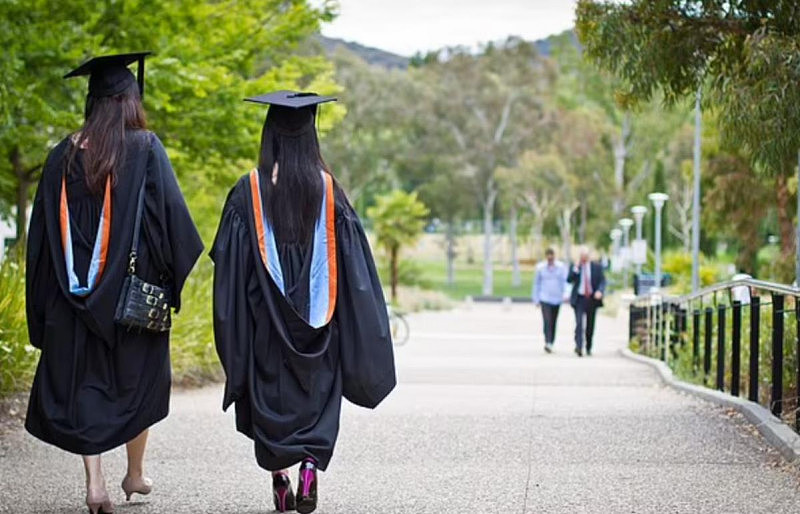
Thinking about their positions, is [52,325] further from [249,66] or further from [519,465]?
[249,66]

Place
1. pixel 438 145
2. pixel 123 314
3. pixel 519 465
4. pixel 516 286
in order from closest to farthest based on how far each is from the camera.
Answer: pixel 123 314, pixel 519 465, pixel 438 145, pixel 516 286

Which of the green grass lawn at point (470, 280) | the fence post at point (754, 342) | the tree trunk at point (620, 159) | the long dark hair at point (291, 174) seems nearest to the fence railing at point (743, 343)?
the fence post at point (754, 342)

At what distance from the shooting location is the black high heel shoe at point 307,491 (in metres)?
5.59

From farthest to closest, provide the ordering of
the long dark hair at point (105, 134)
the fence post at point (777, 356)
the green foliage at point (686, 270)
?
1. the green foliage at point (686, 270)
2. the fence post at point (777, 356)
3. the long dark hair at point (105, 134)

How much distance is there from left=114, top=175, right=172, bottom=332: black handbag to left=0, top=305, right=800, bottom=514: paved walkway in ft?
2.62

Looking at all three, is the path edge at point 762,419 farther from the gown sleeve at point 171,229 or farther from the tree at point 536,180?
the tree at point 536,180

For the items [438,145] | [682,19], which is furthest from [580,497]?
[438,145]

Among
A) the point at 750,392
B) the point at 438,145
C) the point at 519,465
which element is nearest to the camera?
the point at 519,465

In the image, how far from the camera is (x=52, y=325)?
577 cm

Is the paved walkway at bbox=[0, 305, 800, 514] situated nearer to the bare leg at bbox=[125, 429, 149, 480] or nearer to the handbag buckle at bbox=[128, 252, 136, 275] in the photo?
the bare leg at bbox=[125, 429, 149, 480]

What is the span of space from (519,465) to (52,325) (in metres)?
2.60

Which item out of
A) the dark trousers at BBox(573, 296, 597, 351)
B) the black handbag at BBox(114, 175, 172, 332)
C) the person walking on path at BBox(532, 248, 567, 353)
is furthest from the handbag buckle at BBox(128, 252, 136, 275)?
the dark trousers at BBox(573, 296, 597, 351)

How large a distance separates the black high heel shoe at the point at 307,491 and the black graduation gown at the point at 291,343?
0.22 feet

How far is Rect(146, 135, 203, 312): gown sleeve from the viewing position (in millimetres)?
5844
